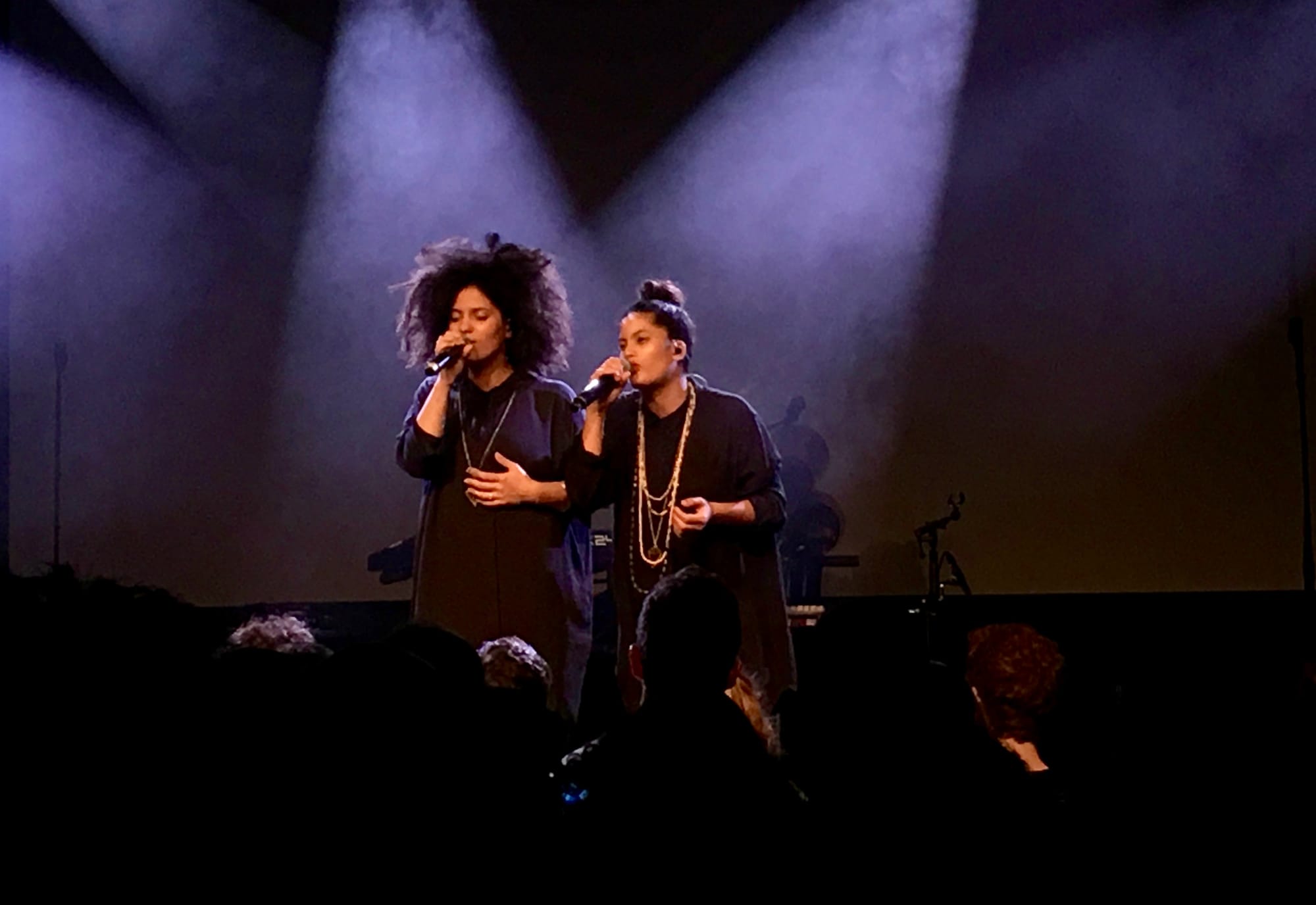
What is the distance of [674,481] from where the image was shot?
3482 mm

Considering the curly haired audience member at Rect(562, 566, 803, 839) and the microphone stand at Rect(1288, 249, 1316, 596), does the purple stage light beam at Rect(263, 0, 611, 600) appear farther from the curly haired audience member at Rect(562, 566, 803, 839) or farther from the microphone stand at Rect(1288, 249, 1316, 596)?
the curly haired audience member at Rect(562, 566, 803, 839)

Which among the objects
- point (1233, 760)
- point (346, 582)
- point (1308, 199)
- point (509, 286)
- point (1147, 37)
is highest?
point (1147, 37)

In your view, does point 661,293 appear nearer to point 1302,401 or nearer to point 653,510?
point 653,510

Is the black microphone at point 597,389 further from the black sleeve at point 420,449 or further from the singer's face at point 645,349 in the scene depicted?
the black sleeve at point 420,449

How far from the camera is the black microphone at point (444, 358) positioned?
11.5 ft

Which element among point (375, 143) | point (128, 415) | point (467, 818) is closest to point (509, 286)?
point (467, 818)

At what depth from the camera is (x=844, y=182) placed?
6391 millimetres

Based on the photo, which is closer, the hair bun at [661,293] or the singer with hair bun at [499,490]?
the singer with hair bun at [499,490]

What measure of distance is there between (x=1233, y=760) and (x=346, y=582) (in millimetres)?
4893

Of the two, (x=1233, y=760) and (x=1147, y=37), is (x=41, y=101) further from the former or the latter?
(x=1233, y=760)

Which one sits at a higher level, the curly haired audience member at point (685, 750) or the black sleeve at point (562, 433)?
the black sleeve at point (562, 433)

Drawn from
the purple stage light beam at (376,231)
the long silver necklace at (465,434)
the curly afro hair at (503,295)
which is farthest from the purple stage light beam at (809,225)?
the long silver necklace at (465,434)

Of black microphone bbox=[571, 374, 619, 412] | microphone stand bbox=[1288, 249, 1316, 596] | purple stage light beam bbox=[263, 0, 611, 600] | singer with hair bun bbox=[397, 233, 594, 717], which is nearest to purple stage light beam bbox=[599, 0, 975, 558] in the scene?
purple stage light beam bbox=[263, 0, 611, 600]

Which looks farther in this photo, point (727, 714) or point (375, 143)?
point (375, 143)
